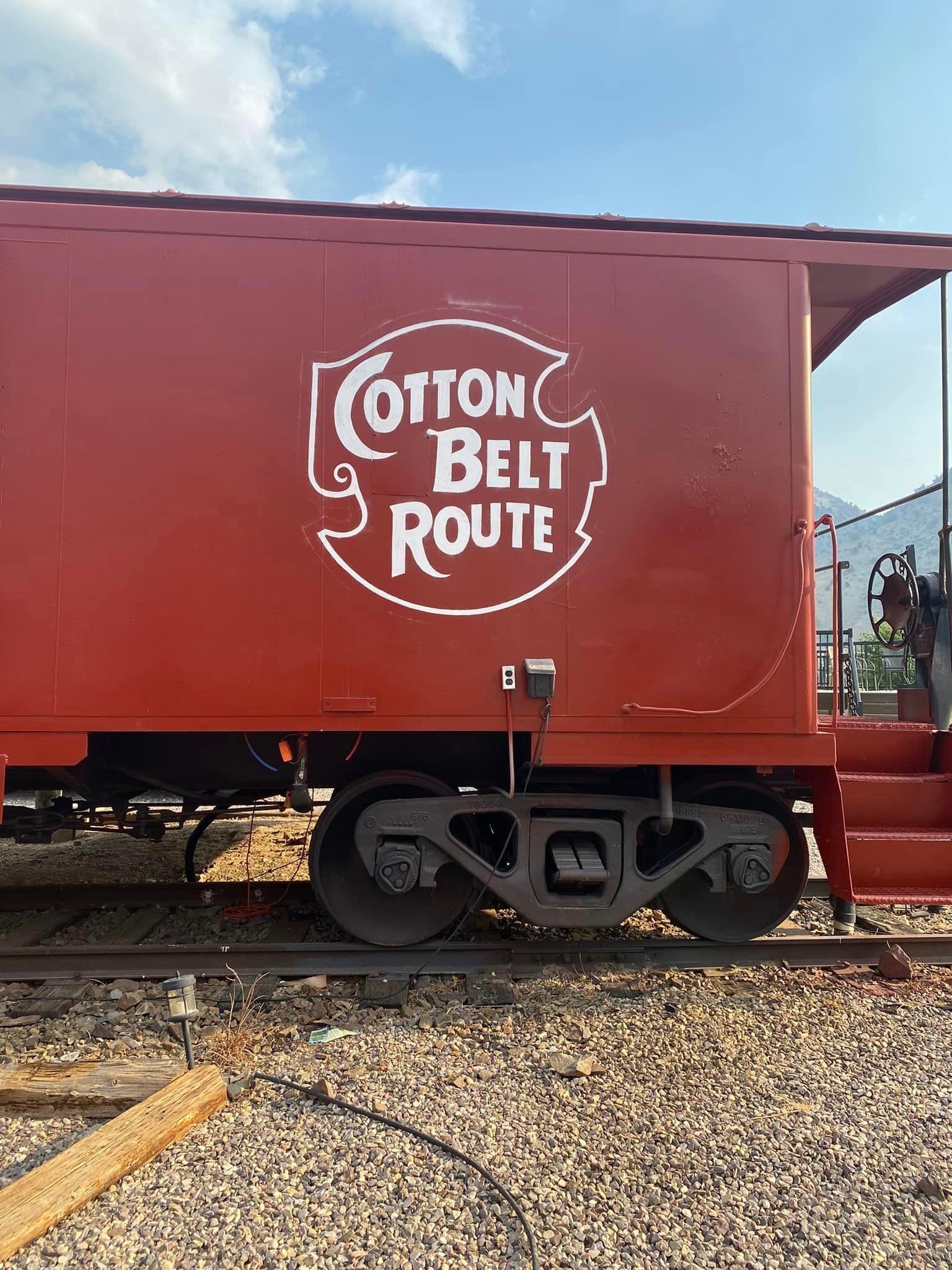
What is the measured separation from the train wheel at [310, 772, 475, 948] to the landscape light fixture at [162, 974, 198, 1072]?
1043 mm

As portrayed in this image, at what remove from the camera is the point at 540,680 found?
3.29 meters

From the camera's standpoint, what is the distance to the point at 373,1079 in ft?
9.06

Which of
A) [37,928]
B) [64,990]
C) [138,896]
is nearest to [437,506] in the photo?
[64,990]

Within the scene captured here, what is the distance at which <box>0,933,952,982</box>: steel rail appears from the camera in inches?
142

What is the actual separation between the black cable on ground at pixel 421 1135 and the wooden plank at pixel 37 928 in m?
2.02

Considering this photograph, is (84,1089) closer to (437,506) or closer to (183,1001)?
(183,1001)

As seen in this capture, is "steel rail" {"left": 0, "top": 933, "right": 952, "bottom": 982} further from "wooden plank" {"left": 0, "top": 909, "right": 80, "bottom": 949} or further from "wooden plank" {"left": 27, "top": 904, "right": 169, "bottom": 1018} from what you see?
"wooden plank" {"left": 0, "top": 909, "right": 80, "bottom": 949}

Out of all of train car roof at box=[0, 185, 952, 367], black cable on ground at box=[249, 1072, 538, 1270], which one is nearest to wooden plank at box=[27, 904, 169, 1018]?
black cable on ground at box=[249, 1072, 538, 1270]

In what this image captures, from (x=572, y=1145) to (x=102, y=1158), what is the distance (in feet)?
5.11

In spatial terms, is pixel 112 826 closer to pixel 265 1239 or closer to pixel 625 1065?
pixel 265 1239

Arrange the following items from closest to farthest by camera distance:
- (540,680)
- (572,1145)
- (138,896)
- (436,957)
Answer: (572,1145)
(540,680)
(436,957)
(138,896)

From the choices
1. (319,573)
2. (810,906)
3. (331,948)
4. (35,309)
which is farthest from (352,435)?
(810,906)

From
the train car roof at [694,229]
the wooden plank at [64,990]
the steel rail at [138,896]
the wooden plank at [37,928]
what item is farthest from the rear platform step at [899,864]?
the wooden plank at [37,928]

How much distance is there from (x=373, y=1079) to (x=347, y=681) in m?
1.69
